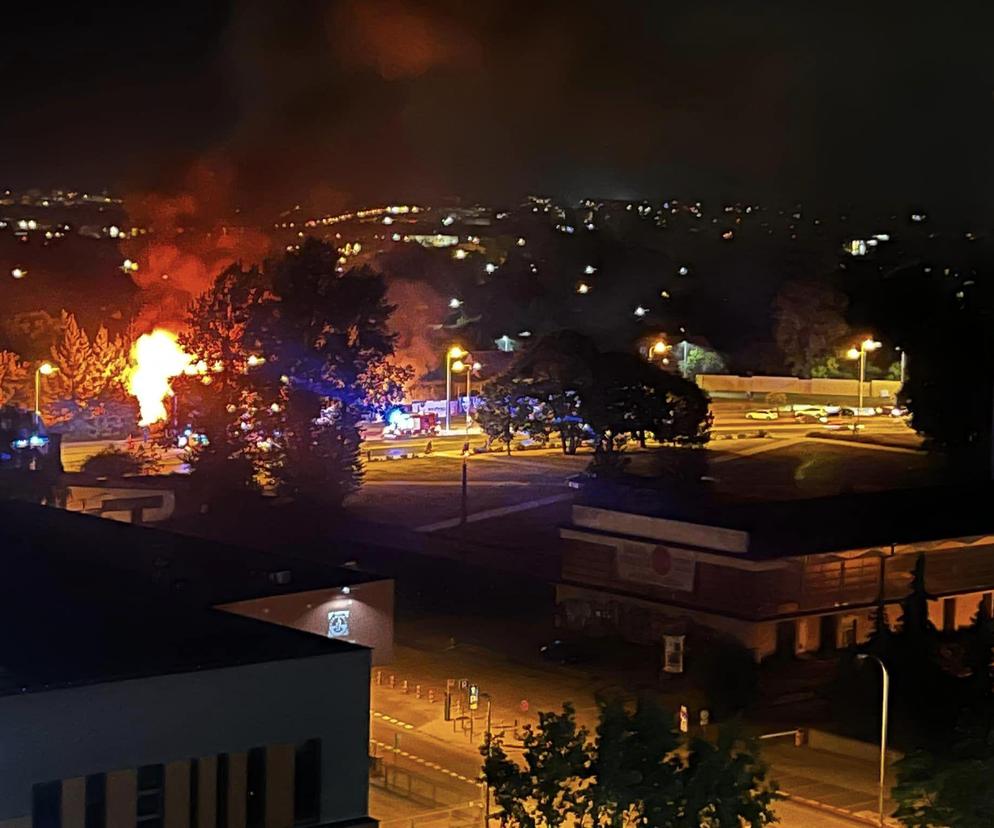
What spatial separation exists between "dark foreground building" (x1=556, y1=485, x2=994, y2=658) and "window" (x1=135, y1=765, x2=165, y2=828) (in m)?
5.44

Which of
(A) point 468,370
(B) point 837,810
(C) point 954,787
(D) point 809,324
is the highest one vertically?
(D) point 809,324

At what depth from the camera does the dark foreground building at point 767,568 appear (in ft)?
33.6

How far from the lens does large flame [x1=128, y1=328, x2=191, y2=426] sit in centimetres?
2028

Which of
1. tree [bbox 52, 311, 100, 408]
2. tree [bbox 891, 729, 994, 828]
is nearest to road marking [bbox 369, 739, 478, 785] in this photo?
tree [bbox 891, 729, 994, 828]

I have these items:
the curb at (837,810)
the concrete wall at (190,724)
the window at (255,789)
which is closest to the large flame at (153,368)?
the curb at (837,810)

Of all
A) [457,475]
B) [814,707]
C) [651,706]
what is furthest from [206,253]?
[651,706]

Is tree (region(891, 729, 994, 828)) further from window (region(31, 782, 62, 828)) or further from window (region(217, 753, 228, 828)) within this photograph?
window (region(31, 782, 62, 828))

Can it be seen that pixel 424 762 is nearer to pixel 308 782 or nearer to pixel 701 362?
pixel 308 782

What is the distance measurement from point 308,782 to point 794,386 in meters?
21.3

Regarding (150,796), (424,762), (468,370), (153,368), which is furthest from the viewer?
(468,370)

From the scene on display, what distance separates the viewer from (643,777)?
16.2 feet

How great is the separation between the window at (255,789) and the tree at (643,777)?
0.74 meters

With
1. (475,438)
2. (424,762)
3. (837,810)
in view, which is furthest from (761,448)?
(837,810)

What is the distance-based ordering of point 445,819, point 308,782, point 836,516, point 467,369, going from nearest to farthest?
1. point 308,782
2. point 445,819
3. point 836,516
4. point 467,369
